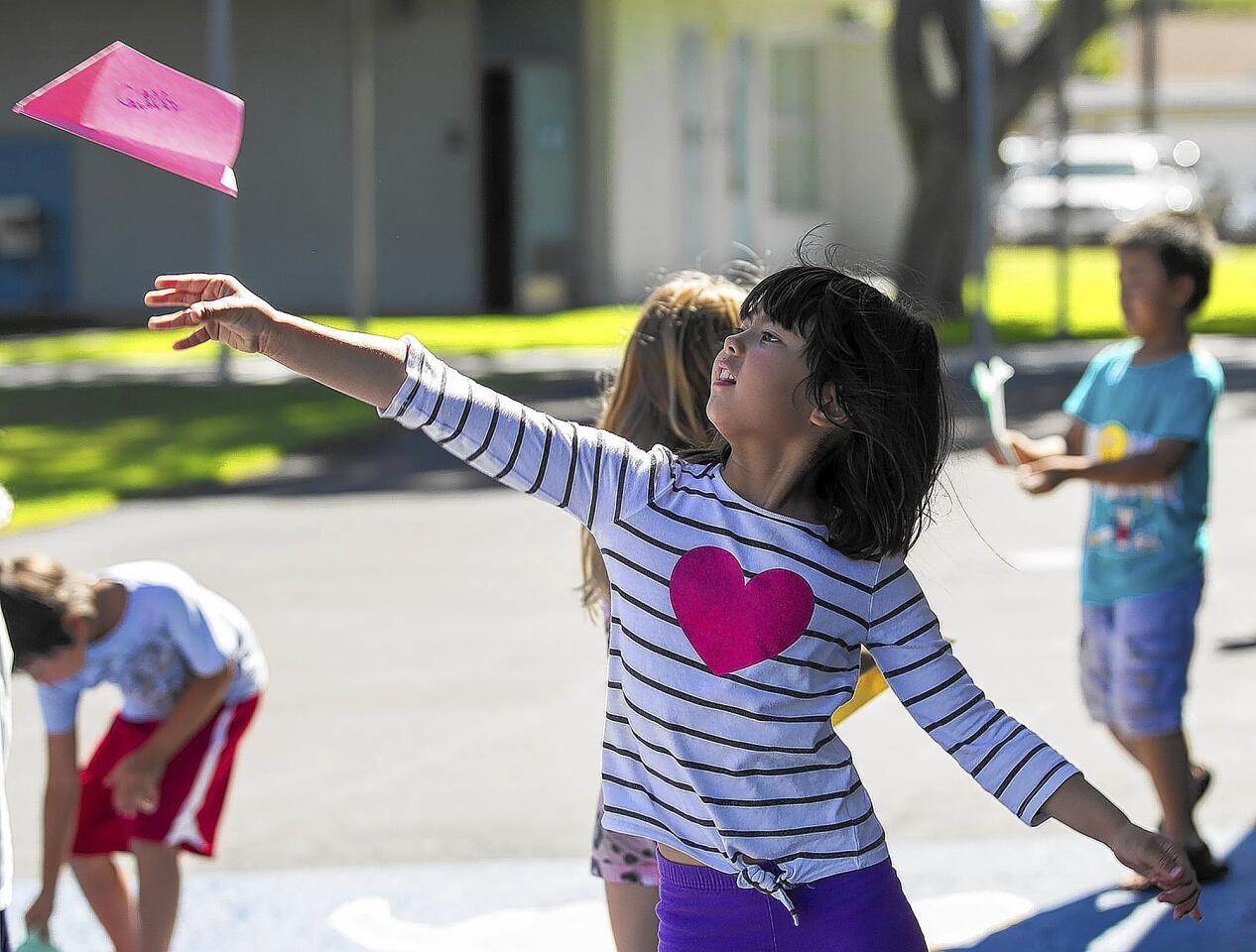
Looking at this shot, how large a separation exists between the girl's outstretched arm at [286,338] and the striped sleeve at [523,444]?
3 cm

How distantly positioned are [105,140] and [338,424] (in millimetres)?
12678

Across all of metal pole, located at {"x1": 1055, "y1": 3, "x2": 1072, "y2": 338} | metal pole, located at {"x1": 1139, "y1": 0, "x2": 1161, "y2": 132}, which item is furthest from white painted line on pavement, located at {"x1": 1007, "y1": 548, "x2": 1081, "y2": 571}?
metal pole, located at {"x1": 1139, "y1": 0, "x2": 1161, "y2": 132}

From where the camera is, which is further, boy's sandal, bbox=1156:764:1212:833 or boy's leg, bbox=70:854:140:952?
boy's sandal, bbox=1156:764:1212:833

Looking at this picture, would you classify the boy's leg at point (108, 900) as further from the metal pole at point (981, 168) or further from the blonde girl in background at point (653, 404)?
the metal pole at point (981, 168)

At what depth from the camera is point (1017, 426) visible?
13.8 meters

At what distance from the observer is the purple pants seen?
2582 mm

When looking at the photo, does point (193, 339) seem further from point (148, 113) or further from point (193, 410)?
point (193, 410)

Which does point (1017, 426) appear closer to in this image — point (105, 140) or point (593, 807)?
point (593, 807)

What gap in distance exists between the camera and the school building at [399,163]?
25.1 meters

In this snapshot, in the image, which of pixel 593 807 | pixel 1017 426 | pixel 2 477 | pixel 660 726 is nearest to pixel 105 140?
pixel 660 726

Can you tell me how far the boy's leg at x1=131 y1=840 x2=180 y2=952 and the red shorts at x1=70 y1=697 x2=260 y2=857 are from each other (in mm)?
28

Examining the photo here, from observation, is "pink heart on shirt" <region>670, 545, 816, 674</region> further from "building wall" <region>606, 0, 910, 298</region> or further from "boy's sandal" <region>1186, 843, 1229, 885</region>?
"building wall" <region>606, 0, 910, 298</region>

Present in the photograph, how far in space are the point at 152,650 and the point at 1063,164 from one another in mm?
18373

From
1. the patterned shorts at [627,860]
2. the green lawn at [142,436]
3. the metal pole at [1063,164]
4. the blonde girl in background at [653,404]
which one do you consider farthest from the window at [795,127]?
the patterned shorts at [627,860]
